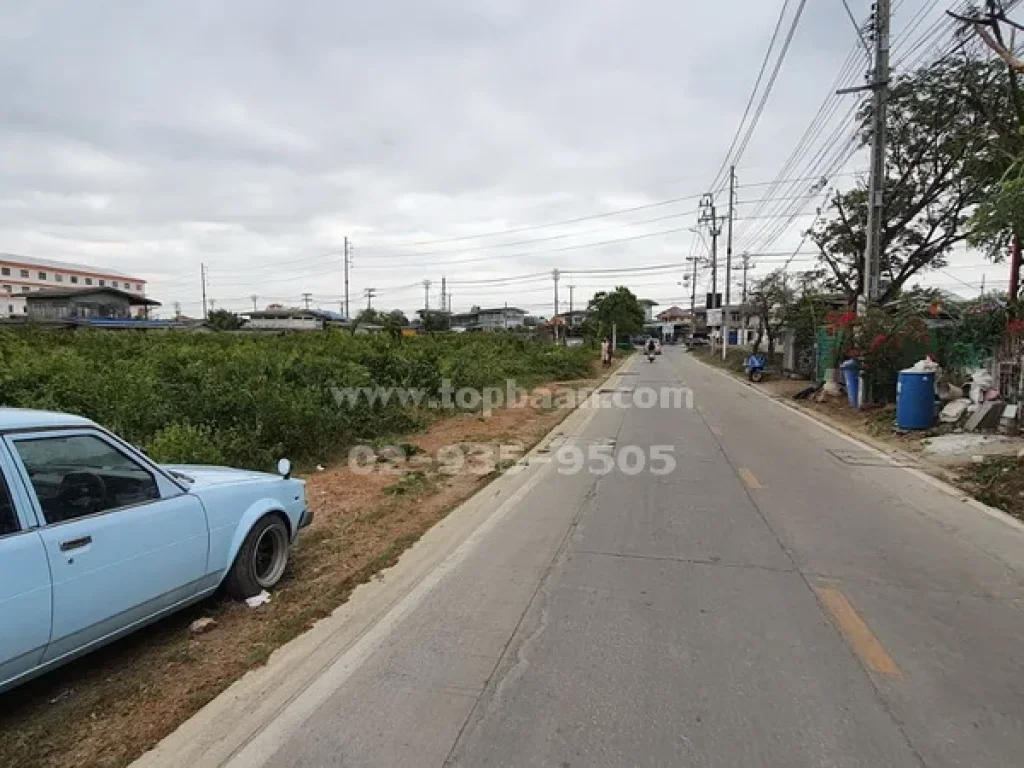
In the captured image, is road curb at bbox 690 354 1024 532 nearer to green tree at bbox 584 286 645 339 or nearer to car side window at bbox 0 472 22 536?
car side window at bbox 0 472 22 536

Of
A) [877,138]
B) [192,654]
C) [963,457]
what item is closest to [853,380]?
[877,138]

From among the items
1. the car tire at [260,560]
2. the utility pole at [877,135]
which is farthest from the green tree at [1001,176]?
the car tire at [260,560]

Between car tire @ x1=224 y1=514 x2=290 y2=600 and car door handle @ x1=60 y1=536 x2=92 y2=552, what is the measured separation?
131 centimetres

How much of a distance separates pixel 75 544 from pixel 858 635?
15.2 feet

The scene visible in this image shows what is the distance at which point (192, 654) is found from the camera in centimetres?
395

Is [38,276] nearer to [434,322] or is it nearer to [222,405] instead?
[434,322]

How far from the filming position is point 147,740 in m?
3.10

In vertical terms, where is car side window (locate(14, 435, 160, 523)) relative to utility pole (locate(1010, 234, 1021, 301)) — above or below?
below

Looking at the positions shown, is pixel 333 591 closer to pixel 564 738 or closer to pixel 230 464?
pixel 564 738

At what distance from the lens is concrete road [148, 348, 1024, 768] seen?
3084 mm

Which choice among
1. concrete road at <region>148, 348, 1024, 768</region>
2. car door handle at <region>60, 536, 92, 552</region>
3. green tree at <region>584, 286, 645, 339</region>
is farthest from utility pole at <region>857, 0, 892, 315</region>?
green tree at <region>584, 286, 645, 339</region>

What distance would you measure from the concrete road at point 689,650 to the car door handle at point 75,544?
1.12 meters

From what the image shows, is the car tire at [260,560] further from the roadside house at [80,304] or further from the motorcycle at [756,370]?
the roadside house at [80,304]

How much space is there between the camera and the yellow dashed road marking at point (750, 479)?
28.2ft
